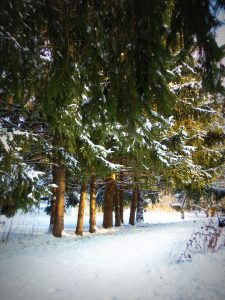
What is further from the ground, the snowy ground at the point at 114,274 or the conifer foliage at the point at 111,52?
the conifer foliage at the point at 111,52

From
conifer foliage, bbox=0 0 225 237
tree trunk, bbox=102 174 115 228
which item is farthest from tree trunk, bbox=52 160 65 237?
conifer foliage, bbox=0 0 225 237

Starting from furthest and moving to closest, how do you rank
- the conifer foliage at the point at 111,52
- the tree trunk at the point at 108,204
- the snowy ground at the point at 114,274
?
the tree trunk at the point at 108,204
the snowy ground at the point at 114,274
the conifer foliage at the point at 111,52

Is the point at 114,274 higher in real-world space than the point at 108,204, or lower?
lower

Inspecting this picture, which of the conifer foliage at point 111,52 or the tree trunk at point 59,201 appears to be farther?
the tree trunk at point 59,201

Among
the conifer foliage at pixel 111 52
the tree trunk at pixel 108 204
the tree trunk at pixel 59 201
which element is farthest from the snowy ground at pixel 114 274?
the tree trunk at pixel 108 204

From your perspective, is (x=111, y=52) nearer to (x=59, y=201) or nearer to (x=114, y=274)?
(x=114, y=274)

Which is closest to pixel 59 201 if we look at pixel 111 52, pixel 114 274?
pixel 114 274

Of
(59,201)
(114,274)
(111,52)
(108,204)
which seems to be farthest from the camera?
(108,204)

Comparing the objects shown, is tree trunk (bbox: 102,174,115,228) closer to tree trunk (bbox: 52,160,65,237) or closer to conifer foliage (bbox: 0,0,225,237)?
tree trunk (bbox: 52,160,65,237)

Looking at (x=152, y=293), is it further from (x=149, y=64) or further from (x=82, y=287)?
(x=149, y=64)

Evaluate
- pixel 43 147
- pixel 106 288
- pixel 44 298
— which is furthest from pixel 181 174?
pixel 44 298

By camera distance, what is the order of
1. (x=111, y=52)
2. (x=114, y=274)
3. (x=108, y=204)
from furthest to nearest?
(x=108, y=204), (x=114, y=274), (x=111, y=52)

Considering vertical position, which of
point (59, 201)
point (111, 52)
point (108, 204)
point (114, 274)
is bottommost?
point (114, 274)

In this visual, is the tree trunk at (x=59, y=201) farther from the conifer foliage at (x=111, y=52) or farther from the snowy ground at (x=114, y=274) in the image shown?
the conifer foliage at (x=111, y=52)
